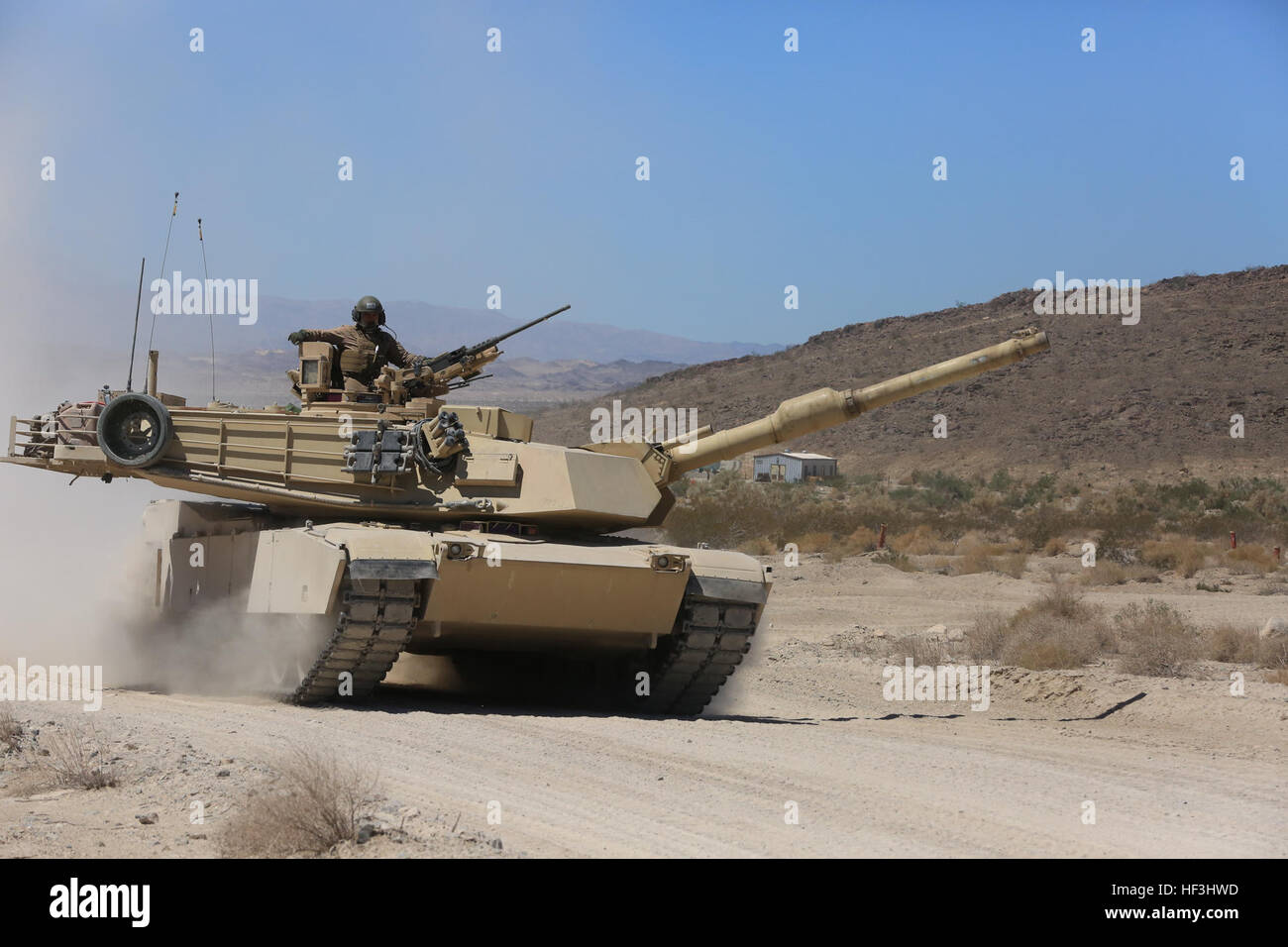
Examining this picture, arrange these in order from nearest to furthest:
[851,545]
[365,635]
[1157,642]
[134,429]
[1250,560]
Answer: [365,635]
[134,429]
[1157,642]
[1250,560]
[851,545]

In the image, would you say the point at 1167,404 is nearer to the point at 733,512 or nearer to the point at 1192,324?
the point at 1192,324

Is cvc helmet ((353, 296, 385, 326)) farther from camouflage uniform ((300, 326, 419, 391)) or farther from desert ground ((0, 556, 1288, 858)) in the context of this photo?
desert ground ((0, 556, 1288, 858))

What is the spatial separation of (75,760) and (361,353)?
6.35 metres

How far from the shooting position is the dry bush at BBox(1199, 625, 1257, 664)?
55.7 feet

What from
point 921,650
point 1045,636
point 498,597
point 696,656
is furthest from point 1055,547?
point 498,597

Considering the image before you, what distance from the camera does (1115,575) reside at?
26.4 metres

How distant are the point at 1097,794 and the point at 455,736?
14.8 ft

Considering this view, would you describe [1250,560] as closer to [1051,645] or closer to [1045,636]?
[1045,636]

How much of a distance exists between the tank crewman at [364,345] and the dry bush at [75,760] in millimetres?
5181

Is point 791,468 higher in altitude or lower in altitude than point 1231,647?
higher

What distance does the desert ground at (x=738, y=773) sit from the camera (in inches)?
299

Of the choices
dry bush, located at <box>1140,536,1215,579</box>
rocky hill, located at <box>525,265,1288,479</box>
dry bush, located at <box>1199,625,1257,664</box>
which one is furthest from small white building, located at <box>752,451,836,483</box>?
dry bush, located at <box>1199,625,1257,664</box>
